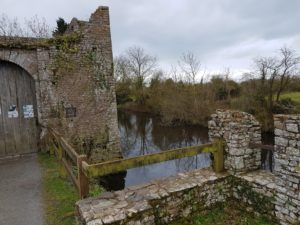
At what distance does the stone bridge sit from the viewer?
308 cm

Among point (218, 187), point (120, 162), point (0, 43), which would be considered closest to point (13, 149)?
point (0, 43)

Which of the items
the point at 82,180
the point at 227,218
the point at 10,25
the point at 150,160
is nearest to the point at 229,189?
the point at 227,218

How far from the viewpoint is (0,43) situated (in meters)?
6.55

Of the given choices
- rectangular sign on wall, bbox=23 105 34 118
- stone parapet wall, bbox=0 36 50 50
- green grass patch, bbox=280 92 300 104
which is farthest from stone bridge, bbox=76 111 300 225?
green grass patch, bbox=280 92 300 104

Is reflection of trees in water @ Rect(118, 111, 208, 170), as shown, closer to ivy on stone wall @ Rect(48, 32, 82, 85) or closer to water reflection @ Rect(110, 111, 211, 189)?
water reflection @ Rect(110, 111, 211, 189)

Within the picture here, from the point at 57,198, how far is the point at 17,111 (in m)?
4.15

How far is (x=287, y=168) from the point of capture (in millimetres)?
3191

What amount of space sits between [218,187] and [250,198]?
20.2 inches

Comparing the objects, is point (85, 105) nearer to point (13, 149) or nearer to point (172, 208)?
point (13, 149)

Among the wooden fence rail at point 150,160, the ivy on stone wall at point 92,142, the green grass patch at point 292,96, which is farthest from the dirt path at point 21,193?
the green grass patch at point 292,96

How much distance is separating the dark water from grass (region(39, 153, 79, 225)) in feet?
10.2

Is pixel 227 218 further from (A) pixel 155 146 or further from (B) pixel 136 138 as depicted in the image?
(B) pixel 136 138

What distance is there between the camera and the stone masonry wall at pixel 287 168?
10.1ft

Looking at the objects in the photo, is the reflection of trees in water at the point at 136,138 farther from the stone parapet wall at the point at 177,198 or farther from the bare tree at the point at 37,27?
the stone parapet wall at the point at 177,198
